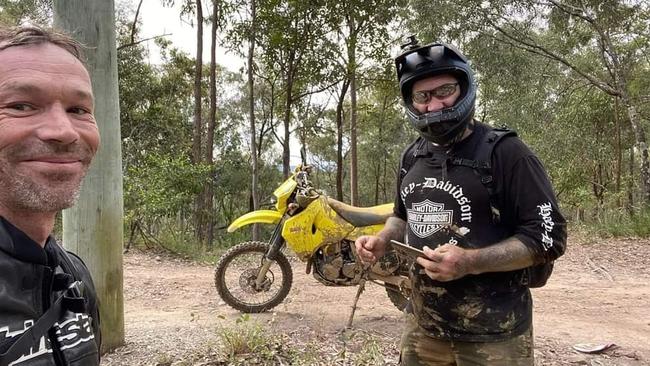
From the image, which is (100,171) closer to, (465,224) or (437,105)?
(437,105)

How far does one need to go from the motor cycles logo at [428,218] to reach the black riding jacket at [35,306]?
1.27m

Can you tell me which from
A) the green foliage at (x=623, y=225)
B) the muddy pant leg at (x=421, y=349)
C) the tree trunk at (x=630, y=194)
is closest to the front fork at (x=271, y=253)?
the muddy pant leg at (x=421, y=349)

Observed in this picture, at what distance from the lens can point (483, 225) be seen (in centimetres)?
184

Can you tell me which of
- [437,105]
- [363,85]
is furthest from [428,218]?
[363,85]

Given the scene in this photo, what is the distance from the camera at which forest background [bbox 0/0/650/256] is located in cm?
966

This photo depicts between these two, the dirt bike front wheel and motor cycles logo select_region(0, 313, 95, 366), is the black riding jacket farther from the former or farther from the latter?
the dirt bike front wheel

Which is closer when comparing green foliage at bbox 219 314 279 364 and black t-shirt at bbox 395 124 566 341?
black t-shirt at bbox 395 124 566 341

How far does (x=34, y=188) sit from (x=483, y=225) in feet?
4.79

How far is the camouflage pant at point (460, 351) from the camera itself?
1808 mm

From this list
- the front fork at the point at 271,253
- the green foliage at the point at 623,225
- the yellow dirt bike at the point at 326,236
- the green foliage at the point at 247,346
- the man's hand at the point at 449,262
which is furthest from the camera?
the green foliage at the point at 623,225

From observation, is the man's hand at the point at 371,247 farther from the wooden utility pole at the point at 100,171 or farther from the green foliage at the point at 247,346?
the wooden utility pole at the point at 100,171

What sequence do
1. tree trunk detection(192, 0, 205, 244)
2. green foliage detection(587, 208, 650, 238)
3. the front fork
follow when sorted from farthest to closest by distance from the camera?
tree trunk detection(192, 0, 205, 244)
green foliage detection(587, 208, 650, 238)
the front fork

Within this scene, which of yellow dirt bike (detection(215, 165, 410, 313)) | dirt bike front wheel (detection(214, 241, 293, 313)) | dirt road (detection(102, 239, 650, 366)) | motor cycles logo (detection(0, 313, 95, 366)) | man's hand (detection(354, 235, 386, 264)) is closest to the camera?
motor cycles logo (detection(0, 313, 95, 366))

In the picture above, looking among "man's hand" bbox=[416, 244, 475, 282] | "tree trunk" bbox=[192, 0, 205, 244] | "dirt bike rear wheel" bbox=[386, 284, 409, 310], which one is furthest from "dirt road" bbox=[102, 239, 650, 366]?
"tree trunk" bbox=[192, 0, 205, 244]
